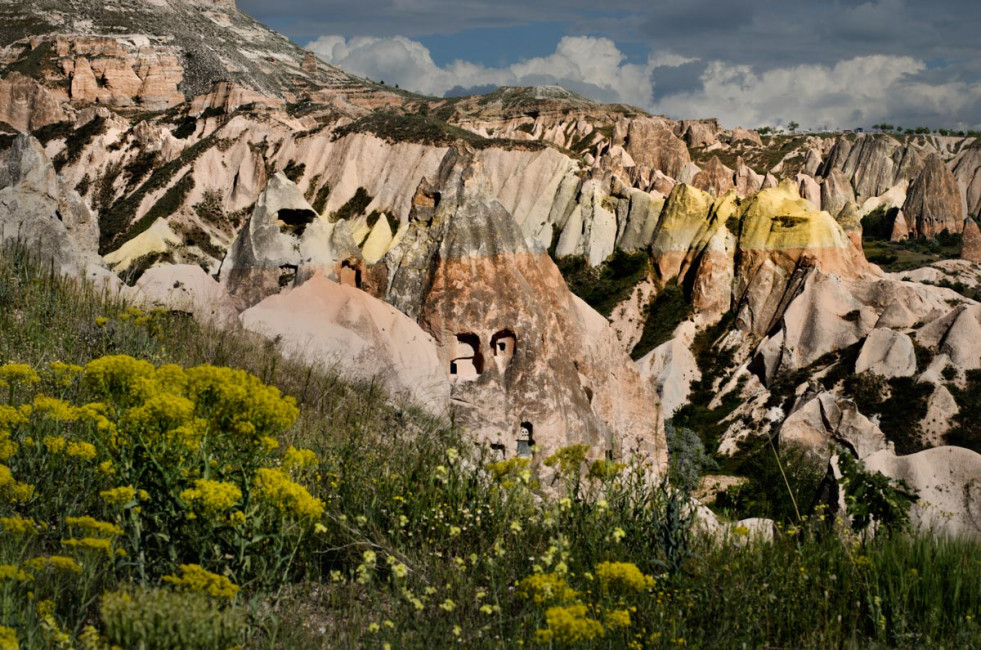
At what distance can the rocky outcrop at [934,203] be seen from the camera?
3100 inches

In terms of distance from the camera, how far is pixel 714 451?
3127 centimetres

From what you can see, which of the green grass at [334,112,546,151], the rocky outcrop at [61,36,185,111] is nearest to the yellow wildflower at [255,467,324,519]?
the green grass at [334,112,546,151]

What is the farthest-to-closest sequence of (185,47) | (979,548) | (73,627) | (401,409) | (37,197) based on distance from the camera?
(185,47), (37,197), (401,409), (979,548), (73,627)

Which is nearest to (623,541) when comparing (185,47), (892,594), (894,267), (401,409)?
(892,594)

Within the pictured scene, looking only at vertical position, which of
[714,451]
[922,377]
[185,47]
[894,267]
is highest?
[185,47]

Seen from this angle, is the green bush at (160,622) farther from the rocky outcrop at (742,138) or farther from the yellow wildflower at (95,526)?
the rocky outcrop at (742,138)

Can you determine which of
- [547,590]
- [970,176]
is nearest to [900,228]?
[970,176]

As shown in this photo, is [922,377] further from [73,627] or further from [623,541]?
[73,627]

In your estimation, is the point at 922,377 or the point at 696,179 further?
the point at 696,179

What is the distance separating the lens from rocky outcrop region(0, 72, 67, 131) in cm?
6525

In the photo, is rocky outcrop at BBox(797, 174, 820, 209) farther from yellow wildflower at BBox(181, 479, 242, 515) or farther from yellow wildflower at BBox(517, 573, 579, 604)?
yellow wildflower at BBox(181, 479, 242, 515)

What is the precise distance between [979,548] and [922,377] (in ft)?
98.1

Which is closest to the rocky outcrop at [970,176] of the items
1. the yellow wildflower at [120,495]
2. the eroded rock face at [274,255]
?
the eroded rock face at [274,255]

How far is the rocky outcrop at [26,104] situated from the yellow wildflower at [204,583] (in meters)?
71.3
